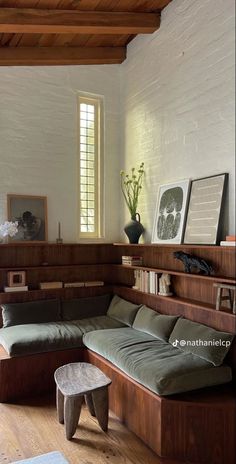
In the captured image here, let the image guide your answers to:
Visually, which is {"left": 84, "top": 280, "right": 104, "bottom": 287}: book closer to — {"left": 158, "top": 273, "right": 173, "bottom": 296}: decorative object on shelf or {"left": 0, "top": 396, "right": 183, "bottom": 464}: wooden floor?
{"left": 158, "top": 273, "right": 173, "bottom": 296}: decorative object on shelf

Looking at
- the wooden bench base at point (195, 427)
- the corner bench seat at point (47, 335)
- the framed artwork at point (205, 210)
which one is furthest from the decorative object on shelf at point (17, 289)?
the wooden bench base at point (195, 427)

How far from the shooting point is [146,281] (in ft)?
13.4

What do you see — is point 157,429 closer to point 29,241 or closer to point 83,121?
point 29,241

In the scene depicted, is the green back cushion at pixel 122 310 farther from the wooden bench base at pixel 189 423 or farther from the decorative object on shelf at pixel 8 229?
the decorative object on shelf at pixel 8 229

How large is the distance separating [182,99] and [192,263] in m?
1.61

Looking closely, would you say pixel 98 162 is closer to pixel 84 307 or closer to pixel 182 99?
pixel 182 99

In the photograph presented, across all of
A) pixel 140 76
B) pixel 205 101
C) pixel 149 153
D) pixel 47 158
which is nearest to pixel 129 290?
pixel 149 153

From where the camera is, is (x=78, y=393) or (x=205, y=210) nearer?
(x=78, y=393)

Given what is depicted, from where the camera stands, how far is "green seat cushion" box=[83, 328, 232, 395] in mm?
2664

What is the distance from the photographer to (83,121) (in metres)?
4.96

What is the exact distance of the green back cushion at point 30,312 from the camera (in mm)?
4125

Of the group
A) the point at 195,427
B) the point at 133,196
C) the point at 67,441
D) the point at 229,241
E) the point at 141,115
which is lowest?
the point at 67,441

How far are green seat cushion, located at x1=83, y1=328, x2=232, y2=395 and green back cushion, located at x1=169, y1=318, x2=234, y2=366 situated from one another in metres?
0.05

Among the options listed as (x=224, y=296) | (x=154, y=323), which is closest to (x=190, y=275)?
(x=224, y=296)
